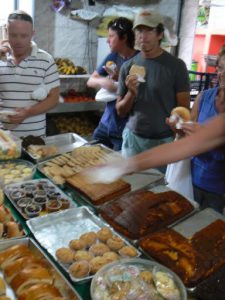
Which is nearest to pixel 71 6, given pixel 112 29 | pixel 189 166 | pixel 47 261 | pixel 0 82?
pixel 112 29

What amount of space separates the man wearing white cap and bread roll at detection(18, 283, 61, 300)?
169 cm

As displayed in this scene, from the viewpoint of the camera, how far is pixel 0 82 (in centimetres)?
252

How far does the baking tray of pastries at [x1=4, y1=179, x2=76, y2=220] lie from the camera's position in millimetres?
1651

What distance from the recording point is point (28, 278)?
46.4 inches

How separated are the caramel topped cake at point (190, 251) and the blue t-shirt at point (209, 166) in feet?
1.79

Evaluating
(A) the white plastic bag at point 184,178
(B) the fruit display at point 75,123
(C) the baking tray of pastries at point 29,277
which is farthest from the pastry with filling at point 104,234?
(B) the fruit display at point 75,123

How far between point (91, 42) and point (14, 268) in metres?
4.19

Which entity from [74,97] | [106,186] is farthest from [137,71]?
[74,97]

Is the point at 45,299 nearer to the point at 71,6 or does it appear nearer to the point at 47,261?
the point at 47,261

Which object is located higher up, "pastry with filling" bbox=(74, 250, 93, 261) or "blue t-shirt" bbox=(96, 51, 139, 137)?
"blue t-shirt" bbox=(96, 51, 139, 137)

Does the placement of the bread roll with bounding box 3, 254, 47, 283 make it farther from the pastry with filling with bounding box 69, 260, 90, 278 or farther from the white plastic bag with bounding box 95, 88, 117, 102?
the white plastic bag with bounding box 95, 88, 117, 102

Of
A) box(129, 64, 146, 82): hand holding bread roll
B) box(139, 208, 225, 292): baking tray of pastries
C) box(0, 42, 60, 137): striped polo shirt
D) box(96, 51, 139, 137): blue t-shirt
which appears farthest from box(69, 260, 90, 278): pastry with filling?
box(96, 51, 139, 137): blue t-shirt

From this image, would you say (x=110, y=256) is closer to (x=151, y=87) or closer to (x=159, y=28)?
(x=151, y=87)

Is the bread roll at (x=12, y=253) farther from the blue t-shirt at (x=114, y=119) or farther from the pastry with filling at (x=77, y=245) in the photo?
the blue t-shirt at (x=114, y=119)
